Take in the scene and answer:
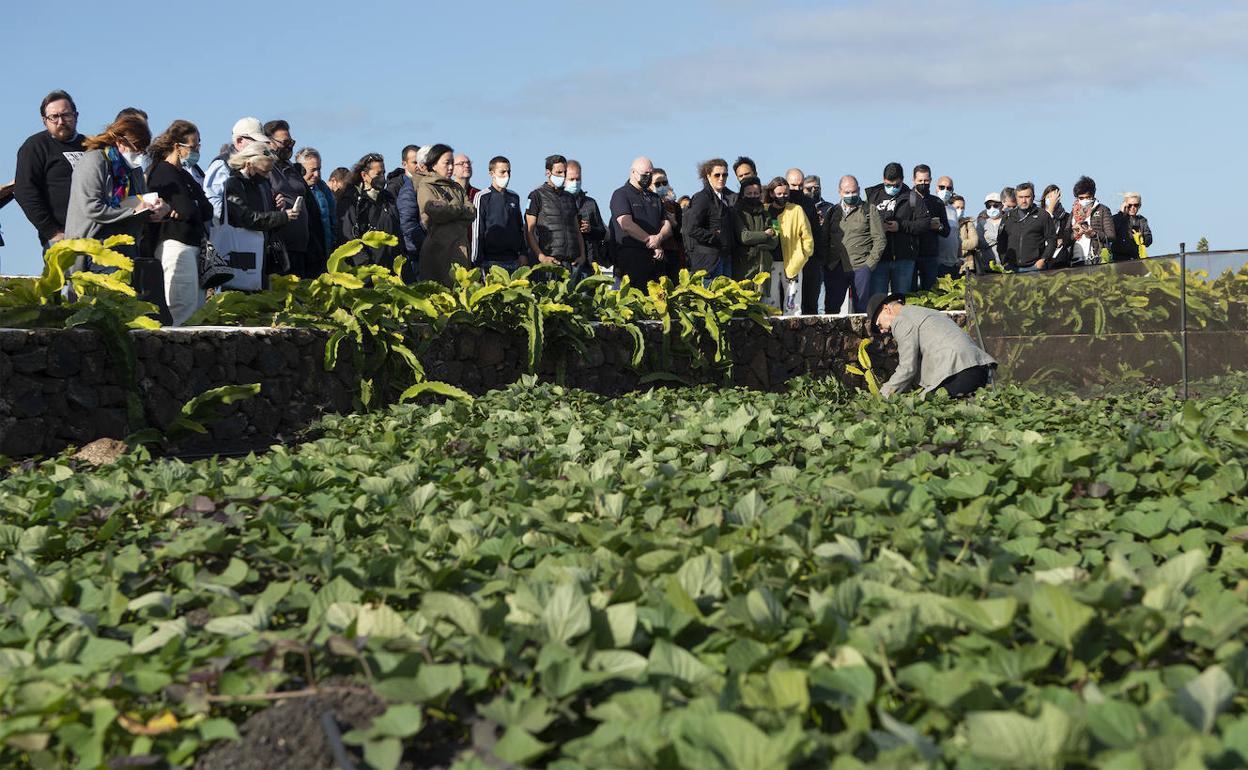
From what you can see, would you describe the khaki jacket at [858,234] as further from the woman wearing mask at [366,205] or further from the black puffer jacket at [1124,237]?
the woman wearing mask at [366,205]

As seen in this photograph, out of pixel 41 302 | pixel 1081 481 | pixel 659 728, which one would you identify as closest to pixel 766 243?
pixel 41 302

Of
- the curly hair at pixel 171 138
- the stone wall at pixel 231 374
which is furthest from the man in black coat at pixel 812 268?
the curly hair at pixel 171 138

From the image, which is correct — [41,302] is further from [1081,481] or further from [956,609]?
[956,609]

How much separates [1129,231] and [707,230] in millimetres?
7368

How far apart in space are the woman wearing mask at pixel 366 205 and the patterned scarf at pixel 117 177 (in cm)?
395

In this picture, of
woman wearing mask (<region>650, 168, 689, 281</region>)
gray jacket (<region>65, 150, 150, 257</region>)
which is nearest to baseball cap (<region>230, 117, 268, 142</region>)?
gray jacket (<region>65, 150, 150, 257</region>)

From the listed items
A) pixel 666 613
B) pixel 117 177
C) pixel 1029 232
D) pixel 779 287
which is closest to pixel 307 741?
pixel 666 613

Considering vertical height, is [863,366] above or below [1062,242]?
below

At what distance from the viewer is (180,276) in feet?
32.0

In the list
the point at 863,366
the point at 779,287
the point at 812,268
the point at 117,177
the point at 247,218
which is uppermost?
the point at 117,177

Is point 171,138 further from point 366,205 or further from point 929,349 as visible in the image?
point 929,349

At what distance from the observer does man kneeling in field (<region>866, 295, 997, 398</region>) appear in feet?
34.9

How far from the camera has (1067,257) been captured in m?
18.0

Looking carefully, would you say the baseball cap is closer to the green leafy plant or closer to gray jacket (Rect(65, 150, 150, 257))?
gray jacket (Rect(65, 150, 150, 257))
